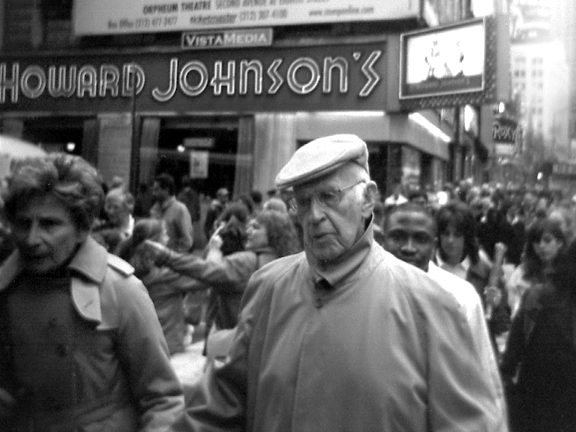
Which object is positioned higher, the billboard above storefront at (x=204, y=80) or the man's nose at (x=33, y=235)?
the billboard above storefront at (x=204, y=80)

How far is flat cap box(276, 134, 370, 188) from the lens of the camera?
256 cm

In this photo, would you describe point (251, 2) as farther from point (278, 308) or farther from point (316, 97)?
point (278, 308)

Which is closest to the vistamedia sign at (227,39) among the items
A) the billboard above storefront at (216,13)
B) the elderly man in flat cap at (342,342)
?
the billboard above storefront at (216,13)

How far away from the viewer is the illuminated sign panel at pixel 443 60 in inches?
720

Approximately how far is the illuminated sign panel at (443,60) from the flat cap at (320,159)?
53.2 feet

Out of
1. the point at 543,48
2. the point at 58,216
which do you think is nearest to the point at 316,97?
the point at 543,48

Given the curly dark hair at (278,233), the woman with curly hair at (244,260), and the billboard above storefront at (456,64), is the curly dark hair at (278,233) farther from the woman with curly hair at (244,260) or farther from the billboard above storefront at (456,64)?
the billboard above storefront at (456,64)

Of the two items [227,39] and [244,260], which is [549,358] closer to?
[244,260]

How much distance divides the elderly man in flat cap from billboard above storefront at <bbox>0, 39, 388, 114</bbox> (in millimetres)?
18457

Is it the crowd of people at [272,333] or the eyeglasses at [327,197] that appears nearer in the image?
the crowd of people at [272,333]

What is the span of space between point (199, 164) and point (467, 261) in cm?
1663

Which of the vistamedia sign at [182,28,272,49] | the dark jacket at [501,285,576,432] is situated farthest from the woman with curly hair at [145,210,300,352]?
the vistamedia sign at [182,28,272,49]

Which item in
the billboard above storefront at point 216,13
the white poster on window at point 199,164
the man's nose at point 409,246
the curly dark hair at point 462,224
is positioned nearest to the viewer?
the man's nose at point 409,246

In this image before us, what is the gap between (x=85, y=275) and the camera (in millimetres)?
3043
